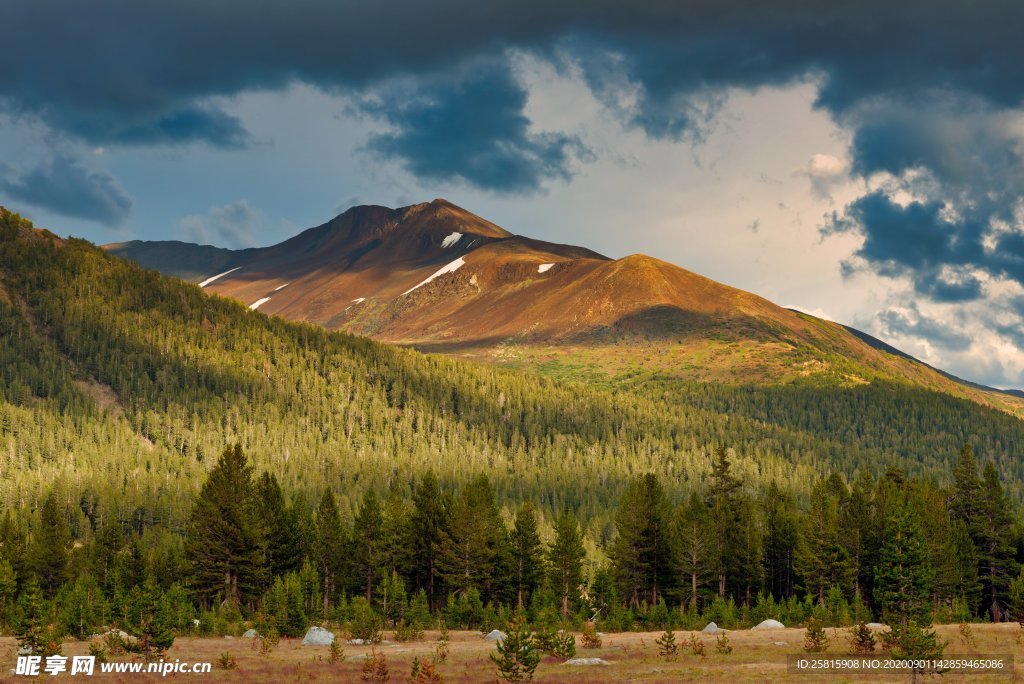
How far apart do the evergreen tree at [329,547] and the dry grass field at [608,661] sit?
3707 centimetres

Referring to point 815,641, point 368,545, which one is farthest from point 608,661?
point 368,545

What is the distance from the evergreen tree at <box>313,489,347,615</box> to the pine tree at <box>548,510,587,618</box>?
81.5 feet

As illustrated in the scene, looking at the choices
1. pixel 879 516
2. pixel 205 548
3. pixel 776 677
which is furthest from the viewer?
pixel 879 516

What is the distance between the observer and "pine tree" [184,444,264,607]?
309ft

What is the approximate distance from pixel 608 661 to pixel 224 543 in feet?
178

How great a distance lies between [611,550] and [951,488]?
44003 millimetres

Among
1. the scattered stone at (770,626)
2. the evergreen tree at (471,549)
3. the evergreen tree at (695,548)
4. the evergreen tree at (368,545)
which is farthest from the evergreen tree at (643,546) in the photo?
the evergreen tree at (368,545)

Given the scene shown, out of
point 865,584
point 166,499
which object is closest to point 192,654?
point 865,584

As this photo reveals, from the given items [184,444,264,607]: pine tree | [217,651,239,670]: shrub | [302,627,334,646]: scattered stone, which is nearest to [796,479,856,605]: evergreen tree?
[302,627,334,646]: scattered stone

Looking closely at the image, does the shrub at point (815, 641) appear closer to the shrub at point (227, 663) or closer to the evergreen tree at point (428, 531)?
the shrub at point (227, 663)

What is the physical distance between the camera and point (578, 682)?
4525 cm

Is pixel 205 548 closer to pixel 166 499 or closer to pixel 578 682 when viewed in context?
pixel 578 682

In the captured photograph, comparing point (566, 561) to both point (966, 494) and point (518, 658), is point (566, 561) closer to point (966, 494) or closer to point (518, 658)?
point (966, 494)

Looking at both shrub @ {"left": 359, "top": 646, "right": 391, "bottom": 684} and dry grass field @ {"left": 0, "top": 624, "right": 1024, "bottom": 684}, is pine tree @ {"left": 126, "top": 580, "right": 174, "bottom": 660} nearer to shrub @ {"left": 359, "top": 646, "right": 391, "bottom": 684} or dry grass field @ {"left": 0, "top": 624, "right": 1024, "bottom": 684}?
dry grass field @ {"left": 0, "top": 624, "right": 1024, "bottom": 684}
